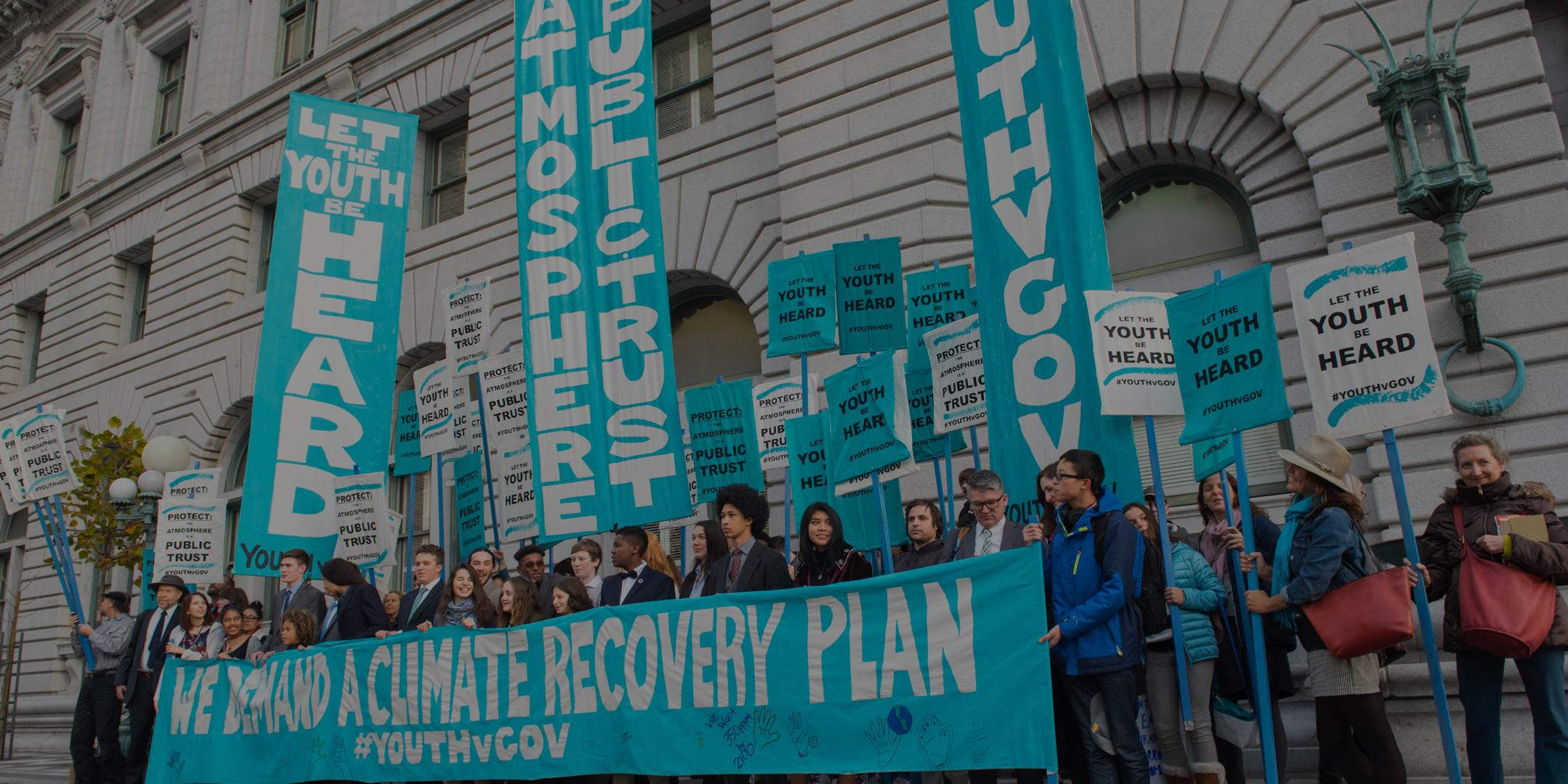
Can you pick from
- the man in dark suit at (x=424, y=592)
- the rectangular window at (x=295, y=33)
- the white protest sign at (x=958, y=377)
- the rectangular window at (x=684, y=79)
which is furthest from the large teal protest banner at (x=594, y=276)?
the rectangular window at (x=295, y=33)

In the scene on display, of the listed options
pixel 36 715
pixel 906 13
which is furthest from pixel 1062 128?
pixel 36 715

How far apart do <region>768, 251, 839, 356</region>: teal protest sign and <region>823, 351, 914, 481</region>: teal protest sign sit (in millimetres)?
1352

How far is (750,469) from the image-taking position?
1001 cm

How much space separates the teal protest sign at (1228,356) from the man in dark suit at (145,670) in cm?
948

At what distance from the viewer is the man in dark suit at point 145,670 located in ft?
34.3

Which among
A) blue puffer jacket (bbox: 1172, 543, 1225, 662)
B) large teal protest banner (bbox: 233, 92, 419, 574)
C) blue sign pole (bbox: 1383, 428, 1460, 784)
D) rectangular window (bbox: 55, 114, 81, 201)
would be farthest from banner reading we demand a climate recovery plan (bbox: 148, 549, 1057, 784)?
rectangular window (bbox: 55, 114, 81, 201)

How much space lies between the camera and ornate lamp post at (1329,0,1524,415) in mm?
8953

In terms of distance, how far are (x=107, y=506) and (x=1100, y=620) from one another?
1757cm

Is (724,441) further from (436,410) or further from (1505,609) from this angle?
(1505,609)

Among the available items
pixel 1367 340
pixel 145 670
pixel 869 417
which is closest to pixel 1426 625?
pixel 1367 340

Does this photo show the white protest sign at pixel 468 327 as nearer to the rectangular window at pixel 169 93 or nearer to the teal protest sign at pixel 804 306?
the teal protest sign at pixel 804 306

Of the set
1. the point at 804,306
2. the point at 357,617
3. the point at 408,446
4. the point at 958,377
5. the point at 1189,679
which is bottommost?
the point at 1189,679

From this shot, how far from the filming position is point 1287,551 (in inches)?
231

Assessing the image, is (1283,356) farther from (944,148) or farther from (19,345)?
(19,345)
